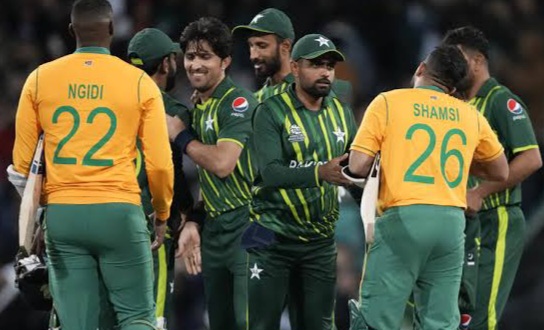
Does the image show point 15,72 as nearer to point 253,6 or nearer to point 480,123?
point 253,6

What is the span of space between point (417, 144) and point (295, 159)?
3.49 feet

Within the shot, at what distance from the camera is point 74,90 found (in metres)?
7.16

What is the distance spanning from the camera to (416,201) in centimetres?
735

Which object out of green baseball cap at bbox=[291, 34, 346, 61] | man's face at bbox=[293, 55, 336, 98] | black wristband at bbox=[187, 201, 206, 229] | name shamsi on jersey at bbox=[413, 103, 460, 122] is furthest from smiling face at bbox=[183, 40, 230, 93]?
name shamsi on jersey at bbox=[413, 103, 460, 122]

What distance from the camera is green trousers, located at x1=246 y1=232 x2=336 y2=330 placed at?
8211mm

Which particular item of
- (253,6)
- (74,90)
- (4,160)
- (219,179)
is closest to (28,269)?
(74,90)

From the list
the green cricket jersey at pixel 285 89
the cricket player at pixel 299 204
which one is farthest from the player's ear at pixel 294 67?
the green cricket jersey at pixel 285 89

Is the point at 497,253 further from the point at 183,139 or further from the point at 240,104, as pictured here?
the point at 183,139

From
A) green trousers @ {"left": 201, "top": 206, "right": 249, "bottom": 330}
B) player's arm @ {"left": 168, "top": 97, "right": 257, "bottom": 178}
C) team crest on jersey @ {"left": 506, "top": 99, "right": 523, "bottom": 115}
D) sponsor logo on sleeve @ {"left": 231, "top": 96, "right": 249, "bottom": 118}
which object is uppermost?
team crest on jersey @ {"left": 506, "top": 99, "right": 523, "bottom": 115}

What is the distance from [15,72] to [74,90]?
6.86 meters

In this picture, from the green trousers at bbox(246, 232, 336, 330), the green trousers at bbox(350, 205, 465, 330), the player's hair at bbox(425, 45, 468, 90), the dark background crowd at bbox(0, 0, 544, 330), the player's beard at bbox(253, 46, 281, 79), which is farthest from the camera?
the dark background crowd at bbox(0, 0, 544, 330)

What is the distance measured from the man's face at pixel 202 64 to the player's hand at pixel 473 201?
1777 mm

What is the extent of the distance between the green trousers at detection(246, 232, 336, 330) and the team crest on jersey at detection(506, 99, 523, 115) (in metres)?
1.57

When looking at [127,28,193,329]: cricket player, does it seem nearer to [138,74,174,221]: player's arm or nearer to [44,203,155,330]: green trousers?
[138,74,174,221]: player's arm
